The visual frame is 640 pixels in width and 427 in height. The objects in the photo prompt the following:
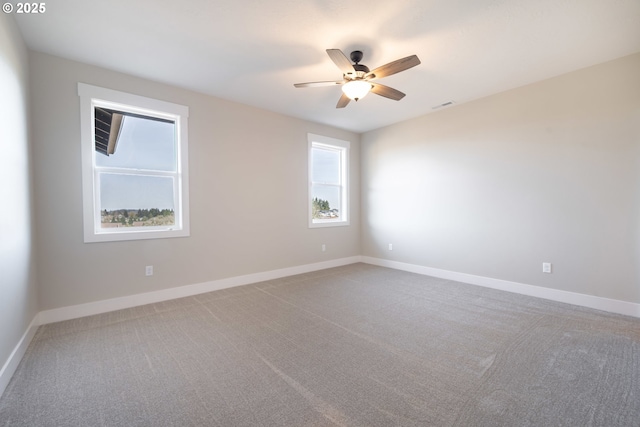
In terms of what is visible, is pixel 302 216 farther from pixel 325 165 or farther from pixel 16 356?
pixel 16 356

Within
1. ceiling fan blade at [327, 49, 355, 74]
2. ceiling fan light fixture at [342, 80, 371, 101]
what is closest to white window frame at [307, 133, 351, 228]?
ceiling fan light fixture at [342, 80, 371, 101]

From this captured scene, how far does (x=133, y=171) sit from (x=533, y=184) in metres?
5.11

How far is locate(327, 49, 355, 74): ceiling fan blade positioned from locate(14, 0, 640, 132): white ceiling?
0.86 ft

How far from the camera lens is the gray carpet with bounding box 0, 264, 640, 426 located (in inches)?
61.9

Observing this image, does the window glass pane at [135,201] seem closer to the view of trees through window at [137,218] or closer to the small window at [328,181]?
the view of trees through window at [137,218]

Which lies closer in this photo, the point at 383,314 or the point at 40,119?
the point at 40,119

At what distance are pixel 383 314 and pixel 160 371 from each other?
2.15 m

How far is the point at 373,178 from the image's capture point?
18.3 ft

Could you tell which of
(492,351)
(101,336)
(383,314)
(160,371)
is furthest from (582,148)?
(101,336)

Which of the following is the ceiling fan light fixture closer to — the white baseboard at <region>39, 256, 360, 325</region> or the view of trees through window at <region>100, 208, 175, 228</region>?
the view of trees through window at <region>100, 208, 175, 228</region>

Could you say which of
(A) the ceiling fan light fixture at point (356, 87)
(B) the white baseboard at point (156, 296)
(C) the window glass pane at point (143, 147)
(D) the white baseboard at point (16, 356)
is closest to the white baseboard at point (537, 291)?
(B) the white baseboard at point (156, 296)

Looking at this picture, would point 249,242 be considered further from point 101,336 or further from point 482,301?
point 482,301

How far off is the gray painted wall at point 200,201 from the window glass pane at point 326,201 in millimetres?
307

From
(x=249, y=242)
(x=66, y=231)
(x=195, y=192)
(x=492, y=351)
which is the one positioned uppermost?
(x=195, y=192)
